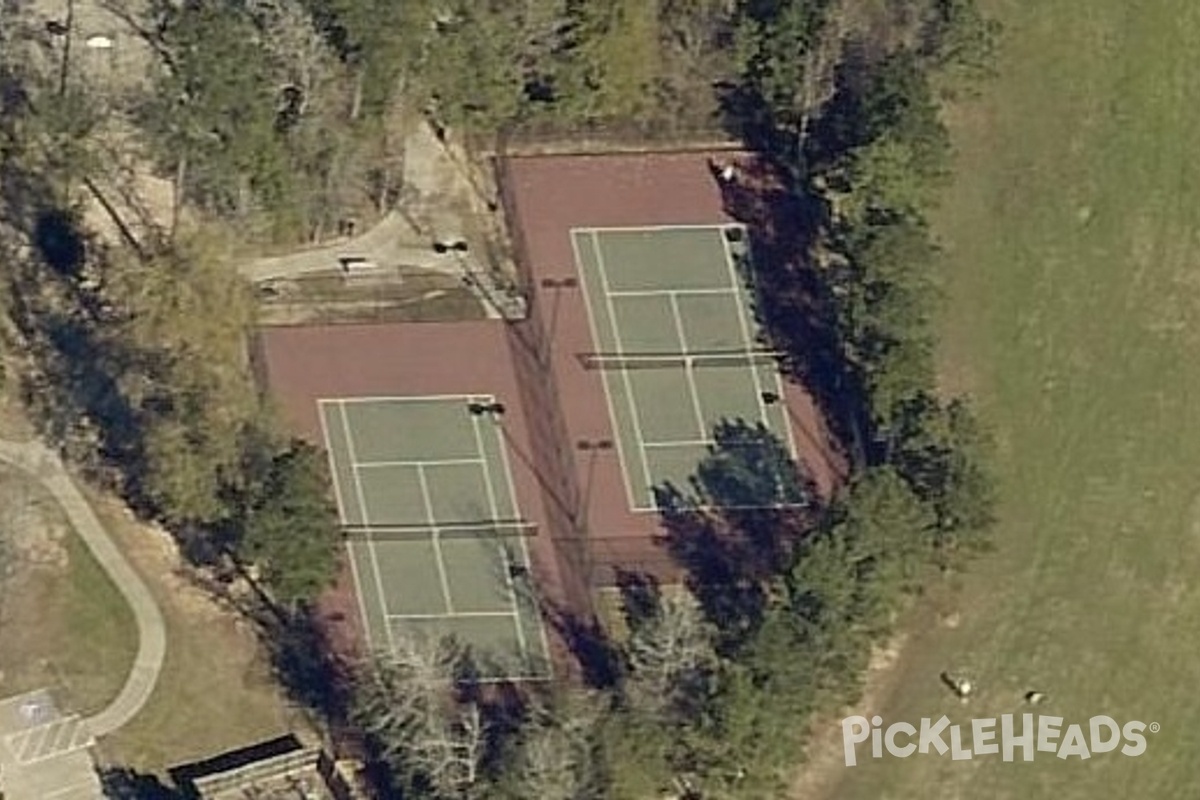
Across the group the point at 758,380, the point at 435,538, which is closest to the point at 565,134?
the point at 758,380

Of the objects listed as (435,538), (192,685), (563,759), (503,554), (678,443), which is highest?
(678,443)

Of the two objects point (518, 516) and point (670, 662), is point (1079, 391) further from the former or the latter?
point (518, 516)

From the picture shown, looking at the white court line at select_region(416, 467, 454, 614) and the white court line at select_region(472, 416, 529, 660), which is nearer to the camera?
the white court line at select_region(472, 416, 529, 660)

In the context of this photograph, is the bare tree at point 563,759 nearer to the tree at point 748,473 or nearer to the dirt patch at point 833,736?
the dirt patch at point 833,736

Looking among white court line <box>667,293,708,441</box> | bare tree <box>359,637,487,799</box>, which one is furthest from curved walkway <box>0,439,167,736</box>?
white court line <box>667,293,708,441</box>

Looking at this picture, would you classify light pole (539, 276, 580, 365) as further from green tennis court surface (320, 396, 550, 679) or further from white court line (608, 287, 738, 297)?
green tennis court surface (320, 396, 550, 679)

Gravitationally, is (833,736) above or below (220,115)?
below

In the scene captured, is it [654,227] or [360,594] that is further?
[654,227]
